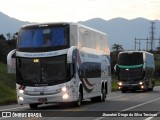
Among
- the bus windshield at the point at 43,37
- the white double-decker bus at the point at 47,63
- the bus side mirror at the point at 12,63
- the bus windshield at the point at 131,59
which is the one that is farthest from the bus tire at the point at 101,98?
the bus windshield at the point at 131,59

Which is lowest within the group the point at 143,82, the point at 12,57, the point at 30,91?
the point at 143,82

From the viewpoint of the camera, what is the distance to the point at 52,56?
911 inches

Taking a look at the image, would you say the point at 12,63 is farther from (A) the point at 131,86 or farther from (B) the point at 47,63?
(A) the point at 131,86

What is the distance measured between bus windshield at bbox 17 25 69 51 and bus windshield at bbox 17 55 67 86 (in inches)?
23.0

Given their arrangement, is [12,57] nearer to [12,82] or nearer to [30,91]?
[30,91]

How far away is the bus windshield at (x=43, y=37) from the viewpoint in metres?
23.4

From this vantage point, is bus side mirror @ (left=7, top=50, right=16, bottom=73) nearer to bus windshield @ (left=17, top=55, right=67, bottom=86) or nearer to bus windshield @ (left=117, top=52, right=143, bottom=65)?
bus windshield @ (left=17, top=55, right=67, bottom=86)

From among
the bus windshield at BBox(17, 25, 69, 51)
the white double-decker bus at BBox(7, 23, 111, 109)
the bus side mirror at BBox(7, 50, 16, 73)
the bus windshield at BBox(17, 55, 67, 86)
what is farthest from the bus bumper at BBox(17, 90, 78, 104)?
the bus windshield at BBox(17, 25, 69, 51)

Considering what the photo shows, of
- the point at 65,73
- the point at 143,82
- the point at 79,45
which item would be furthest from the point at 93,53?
the point at 143,82

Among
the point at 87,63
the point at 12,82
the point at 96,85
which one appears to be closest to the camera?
the point at 87,63

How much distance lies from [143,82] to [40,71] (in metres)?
25.1

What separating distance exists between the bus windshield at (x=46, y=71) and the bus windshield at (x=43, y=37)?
1.92 feet

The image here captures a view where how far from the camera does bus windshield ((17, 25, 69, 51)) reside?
23.4 m

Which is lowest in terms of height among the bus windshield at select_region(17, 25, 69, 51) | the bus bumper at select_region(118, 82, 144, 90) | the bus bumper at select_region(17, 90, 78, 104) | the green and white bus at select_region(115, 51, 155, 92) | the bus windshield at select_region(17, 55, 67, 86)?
the bus bumper at select_region(118, 82, 144, 90)
